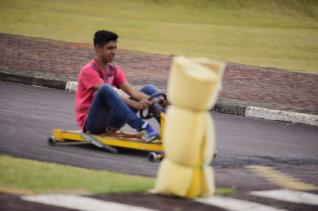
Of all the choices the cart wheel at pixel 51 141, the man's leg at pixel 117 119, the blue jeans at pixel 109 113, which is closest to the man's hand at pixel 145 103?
the blue jeans at pixel 109 113

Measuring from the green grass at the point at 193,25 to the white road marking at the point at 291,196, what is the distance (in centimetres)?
1258

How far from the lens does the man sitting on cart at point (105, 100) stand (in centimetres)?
992

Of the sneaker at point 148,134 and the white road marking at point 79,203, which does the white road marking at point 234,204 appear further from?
the sneaker at point 148,134

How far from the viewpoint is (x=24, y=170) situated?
838 centimetres

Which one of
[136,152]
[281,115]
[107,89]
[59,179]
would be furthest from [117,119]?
[281,115]

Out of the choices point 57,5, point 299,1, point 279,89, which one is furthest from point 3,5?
point 279,89

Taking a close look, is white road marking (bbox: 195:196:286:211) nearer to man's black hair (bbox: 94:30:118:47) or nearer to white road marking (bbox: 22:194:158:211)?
white road marking (bbox: 22:194:158:211)

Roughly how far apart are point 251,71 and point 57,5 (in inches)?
500

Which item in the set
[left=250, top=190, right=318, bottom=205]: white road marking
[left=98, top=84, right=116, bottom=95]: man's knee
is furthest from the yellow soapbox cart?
[left=250, top=190, right=318, bottom=205]: white road marking

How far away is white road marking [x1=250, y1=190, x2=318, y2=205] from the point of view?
8.08 m

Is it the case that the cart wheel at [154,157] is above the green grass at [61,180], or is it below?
above

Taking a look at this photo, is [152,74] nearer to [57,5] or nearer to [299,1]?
[57,5]

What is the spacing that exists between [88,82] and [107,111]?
38cm

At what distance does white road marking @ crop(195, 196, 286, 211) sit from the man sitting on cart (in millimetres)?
2266
